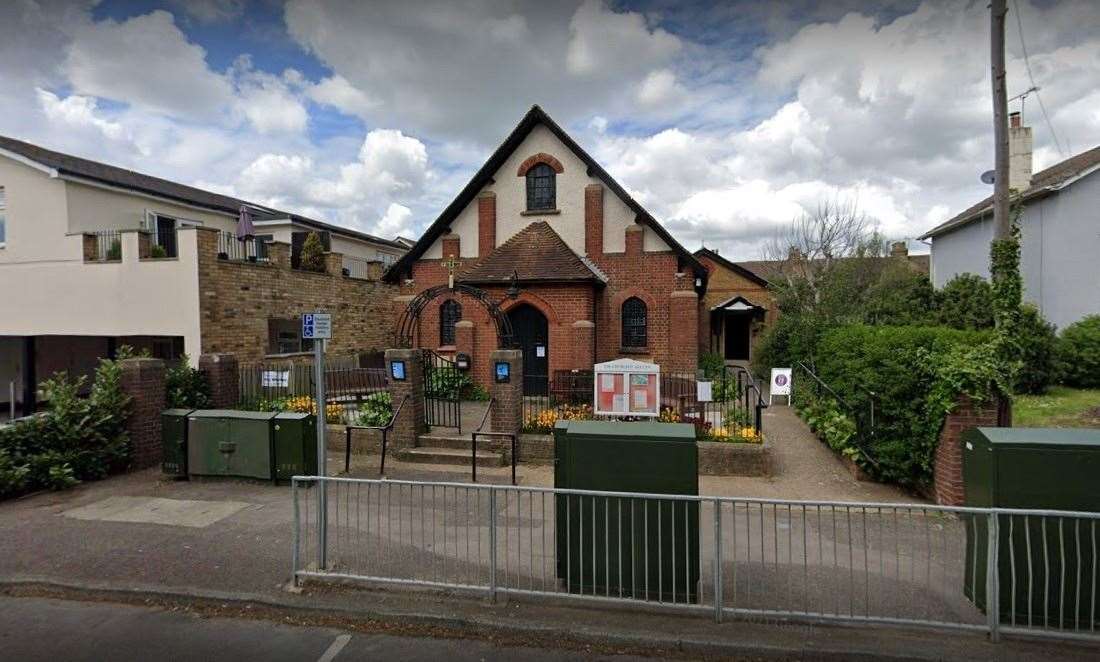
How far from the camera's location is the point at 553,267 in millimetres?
15664

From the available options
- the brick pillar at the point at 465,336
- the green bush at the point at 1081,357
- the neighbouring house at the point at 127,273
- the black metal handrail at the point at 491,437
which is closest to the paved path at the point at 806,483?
the black metal handrail at the point at 491,437

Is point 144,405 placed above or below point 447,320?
below

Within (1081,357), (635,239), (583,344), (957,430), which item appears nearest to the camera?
(957,430)

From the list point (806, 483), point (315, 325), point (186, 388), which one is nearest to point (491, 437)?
point (315, 325)

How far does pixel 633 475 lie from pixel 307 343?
54.7 ft

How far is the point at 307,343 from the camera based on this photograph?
18.9 m

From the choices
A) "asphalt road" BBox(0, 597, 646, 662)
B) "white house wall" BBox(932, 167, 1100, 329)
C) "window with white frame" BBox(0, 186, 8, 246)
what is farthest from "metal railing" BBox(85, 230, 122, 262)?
"white house wall" BBox(932, 167, 1100, 329)

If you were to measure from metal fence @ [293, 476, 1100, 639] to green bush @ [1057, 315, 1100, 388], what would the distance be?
10.0m

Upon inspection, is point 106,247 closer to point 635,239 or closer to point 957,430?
point 635,239

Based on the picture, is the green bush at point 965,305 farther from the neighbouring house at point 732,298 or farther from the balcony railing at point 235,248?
the balcony railing at point 235,248

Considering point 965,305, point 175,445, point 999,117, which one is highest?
point 999,117

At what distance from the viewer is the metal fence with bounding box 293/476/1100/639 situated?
439 cm

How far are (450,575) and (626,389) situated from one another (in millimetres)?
5889

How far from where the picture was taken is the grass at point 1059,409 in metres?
10.2
